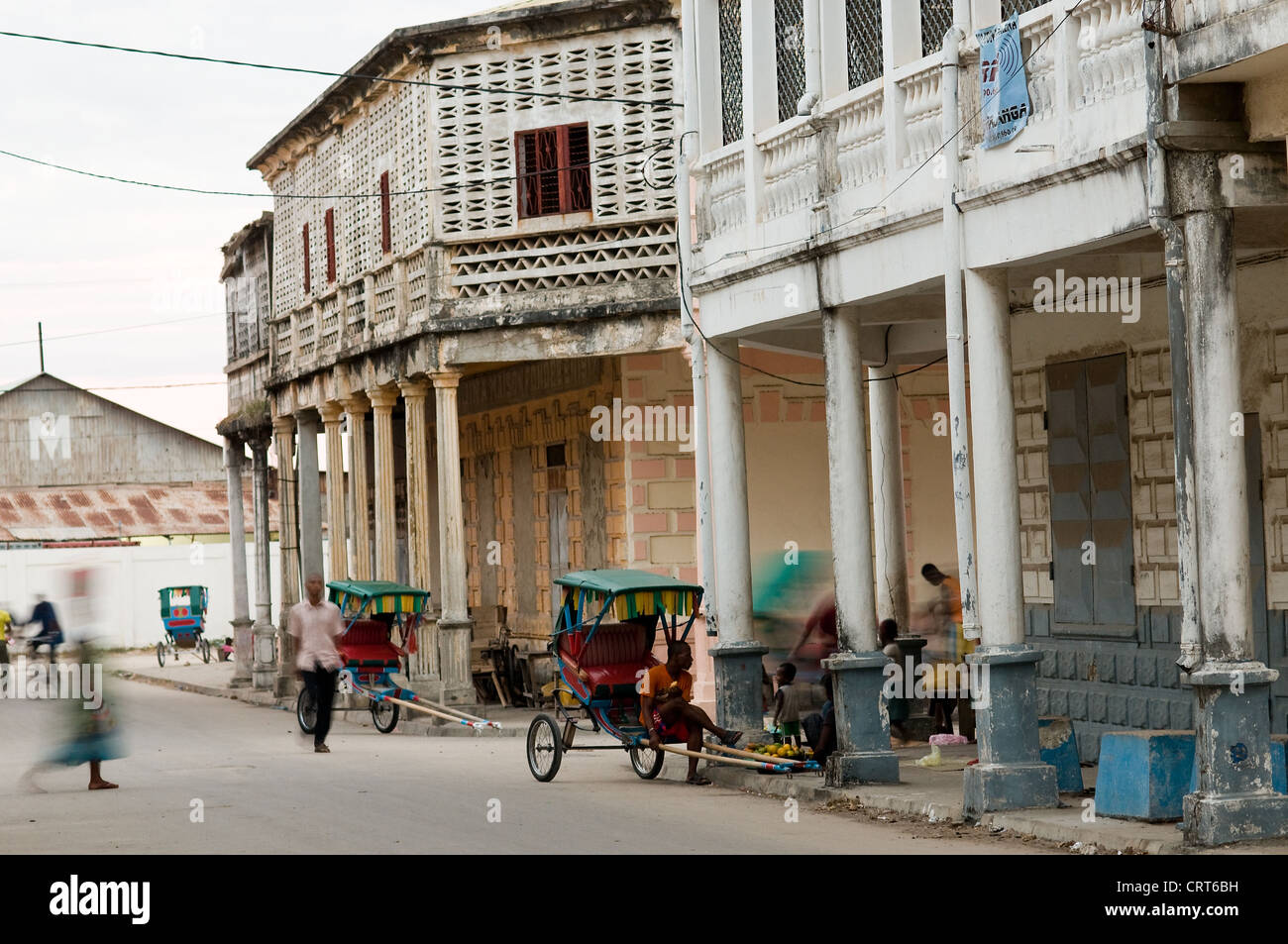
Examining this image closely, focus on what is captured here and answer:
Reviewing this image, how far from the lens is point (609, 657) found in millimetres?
17031

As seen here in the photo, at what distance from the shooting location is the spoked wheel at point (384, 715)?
2347 centimetres

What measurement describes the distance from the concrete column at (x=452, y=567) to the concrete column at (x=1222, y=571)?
14465 mm

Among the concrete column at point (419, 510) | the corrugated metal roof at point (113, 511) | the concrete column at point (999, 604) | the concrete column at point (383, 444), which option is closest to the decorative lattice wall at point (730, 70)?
the concrete column at point (999, 604)

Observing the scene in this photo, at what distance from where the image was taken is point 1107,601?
628 inches

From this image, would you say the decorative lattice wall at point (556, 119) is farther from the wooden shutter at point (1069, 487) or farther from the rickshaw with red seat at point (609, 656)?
the wooden shutter at point (1069, 487)

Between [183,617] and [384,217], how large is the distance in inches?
857

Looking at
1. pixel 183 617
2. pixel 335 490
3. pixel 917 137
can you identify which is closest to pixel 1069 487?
pixel 917 137

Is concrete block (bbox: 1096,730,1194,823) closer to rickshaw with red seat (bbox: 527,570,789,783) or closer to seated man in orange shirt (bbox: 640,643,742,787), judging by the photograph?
seated man in orange shirt (bbox: 640,643,742,787)

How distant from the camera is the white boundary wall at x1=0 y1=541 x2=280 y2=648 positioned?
47.3 meters

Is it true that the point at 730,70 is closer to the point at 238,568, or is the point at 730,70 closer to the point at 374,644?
the point at 374,644

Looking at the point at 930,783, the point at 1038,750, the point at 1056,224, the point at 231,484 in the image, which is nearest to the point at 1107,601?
the point at 930,783

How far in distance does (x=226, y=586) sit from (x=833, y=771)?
37.1m

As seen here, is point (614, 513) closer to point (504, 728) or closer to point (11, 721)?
point (504, 728)

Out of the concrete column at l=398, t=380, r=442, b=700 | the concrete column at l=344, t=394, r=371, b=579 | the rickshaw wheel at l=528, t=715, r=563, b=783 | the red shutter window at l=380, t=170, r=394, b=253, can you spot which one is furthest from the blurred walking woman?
the concrete column at l=344, t=394, r=371, b=579
